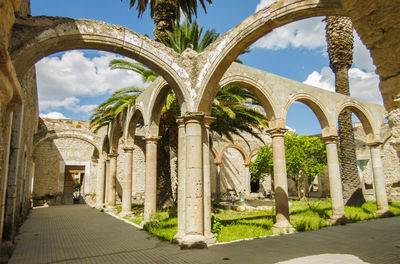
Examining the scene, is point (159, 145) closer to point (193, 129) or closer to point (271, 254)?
point (193, 129)

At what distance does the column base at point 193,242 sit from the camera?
17.1ft

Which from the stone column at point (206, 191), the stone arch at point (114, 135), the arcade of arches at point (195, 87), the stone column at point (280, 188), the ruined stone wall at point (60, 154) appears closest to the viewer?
the arcade of arches at point (195, 87)

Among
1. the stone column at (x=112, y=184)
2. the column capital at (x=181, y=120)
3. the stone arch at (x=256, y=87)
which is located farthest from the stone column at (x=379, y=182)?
the stone column at (x=112, y=184)

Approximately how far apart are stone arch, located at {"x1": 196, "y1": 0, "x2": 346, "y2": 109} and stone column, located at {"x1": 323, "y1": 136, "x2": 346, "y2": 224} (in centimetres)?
511

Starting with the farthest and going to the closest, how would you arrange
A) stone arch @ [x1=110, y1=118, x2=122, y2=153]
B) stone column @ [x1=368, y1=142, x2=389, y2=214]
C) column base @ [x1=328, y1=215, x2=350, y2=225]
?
1. stone arch @ [x1=110, y1=118, x2=122, y2=153]
2. stone column @ [x1=368, y1=142, x2=389, y2=214]
3. column base @ [x1=328, y1=215, x2=350, y2=225]

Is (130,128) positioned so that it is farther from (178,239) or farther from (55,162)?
(55,162)

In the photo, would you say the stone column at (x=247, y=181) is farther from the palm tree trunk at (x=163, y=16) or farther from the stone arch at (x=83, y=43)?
the stone arch at (x=83, y=43)

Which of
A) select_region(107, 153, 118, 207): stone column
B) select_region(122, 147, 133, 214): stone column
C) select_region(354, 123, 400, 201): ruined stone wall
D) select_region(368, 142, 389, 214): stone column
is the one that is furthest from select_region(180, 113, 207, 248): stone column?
select_region(354, 123, 400, 201): ruined stone wall

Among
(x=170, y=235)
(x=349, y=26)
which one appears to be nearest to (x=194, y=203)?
(x=170, y=235)

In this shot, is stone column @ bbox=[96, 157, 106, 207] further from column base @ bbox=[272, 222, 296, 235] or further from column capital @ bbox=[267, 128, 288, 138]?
column base @ bbox=[272, 222, 296, 235]

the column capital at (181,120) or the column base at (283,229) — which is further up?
the column capital at (181,120)

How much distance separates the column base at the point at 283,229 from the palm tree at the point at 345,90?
A: 644 centimetres

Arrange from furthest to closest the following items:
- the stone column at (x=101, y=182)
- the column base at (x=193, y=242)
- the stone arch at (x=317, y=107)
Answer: the stone column at (x=101, y=182)
the stone arch at (x=317, y=107)
the column base at (x=193, y=242)

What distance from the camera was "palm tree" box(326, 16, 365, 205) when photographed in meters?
11.9
